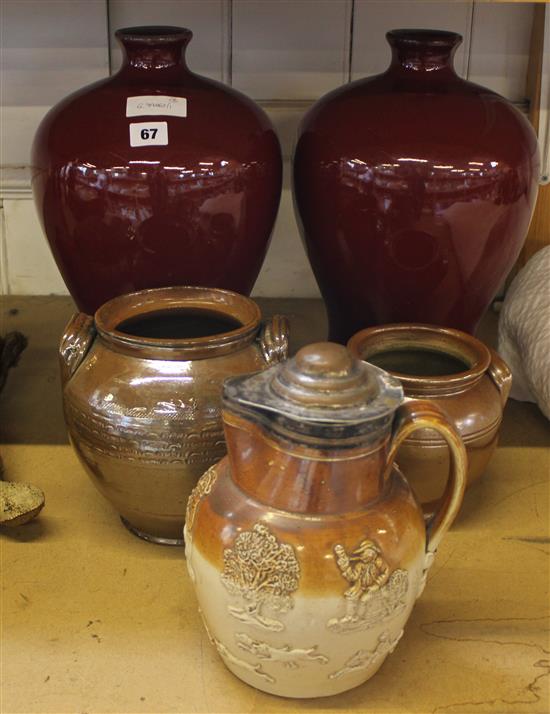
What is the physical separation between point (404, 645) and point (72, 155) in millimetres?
717

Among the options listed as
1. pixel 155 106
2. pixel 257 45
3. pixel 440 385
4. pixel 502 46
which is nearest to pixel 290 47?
pixel 257 45

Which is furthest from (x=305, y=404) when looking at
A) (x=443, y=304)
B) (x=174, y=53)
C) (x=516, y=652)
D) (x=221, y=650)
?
(x=174, y=53)

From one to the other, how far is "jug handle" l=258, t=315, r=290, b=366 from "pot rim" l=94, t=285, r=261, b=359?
0.01 metres

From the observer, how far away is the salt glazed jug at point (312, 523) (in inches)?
28.0

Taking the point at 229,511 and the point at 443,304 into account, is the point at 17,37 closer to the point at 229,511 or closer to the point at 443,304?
the point at 443,304

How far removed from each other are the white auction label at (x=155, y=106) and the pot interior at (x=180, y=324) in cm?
31

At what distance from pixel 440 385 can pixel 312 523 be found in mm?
277

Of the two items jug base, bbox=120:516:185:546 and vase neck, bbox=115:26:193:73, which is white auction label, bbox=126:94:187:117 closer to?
vase neck, bbox=115:26:193:73

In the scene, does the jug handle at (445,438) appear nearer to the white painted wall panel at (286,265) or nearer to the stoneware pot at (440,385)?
the stoneware pot at (440,385)

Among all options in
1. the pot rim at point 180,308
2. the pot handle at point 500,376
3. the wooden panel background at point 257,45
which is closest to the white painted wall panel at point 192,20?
the wooden panel background at point 257,45

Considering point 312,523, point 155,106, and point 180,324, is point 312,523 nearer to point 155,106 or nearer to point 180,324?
point 180,324

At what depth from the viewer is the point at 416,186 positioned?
1.16 meters

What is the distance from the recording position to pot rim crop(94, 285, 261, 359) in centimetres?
91

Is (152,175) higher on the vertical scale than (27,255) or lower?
higher
